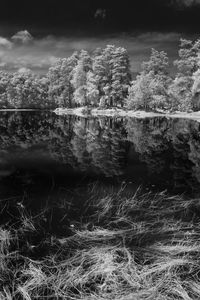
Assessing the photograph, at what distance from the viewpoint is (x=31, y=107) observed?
12481 centimetres

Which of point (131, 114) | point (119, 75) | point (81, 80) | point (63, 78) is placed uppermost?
point (119, 75)

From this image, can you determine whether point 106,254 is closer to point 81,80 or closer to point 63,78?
point 81,80

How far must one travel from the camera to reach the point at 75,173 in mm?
19141

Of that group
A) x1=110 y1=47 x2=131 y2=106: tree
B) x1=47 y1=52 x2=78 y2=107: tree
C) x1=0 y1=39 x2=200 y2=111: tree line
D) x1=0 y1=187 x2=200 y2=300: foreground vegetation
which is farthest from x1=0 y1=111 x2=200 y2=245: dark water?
x1=47 y1=52 x2=78 y2=107: tree

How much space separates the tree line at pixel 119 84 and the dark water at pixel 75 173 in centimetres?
3817

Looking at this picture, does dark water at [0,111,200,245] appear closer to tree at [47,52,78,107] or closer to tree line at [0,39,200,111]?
tree line at [0,39,200,111]

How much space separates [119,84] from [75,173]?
6892 cm

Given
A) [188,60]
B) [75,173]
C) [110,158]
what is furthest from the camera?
[188,60]

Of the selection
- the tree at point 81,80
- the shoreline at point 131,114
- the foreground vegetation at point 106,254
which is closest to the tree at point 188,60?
the shoreline at point 131,114

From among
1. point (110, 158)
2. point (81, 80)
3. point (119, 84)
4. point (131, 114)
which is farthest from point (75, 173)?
point (81, 80)

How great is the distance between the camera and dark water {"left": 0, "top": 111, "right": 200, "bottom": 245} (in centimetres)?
1229

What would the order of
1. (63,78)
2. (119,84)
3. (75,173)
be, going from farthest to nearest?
(63,78) → (119,84) → (75,173)

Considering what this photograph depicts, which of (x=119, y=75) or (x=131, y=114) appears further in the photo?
(x=119, y=75)

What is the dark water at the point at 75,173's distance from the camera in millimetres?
12289
